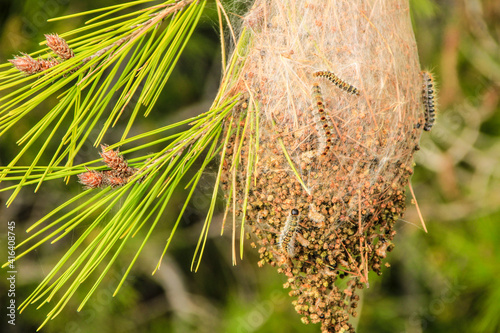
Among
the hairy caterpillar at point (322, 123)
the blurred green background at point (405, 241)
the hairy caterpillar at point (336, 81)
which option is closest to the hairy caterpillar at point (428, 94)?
the hairy caterpillar at point (336, 81)

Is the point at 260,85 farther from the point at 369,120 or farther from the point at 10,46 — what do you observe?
the point at 10,46

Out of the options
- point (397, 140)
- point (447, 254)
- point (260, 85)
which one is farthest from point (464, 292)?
point (260, 85)

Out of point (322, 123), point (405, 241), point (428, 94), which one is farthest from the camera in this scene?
point (405, 241)

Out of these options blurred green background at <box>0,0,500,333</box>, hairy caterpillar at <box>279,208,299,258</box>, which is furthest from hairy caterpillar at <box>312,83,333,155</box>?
Result: blurred green background at <box>0,0,500,333</box>

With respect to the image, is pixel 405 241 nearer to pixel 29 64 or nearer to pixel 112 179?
pixel 112 179

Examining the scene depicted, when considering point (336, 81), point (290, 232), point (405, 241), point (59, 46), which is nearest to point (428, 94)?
point (336, 81)

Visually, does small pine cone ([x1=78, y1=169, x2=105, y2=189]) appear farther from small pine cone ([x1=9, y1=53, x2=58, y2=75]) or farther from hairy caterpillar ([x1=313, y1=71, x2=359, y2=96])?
hairy caterpillar ([x1=313, y1=71, x2=359, y2=96])
